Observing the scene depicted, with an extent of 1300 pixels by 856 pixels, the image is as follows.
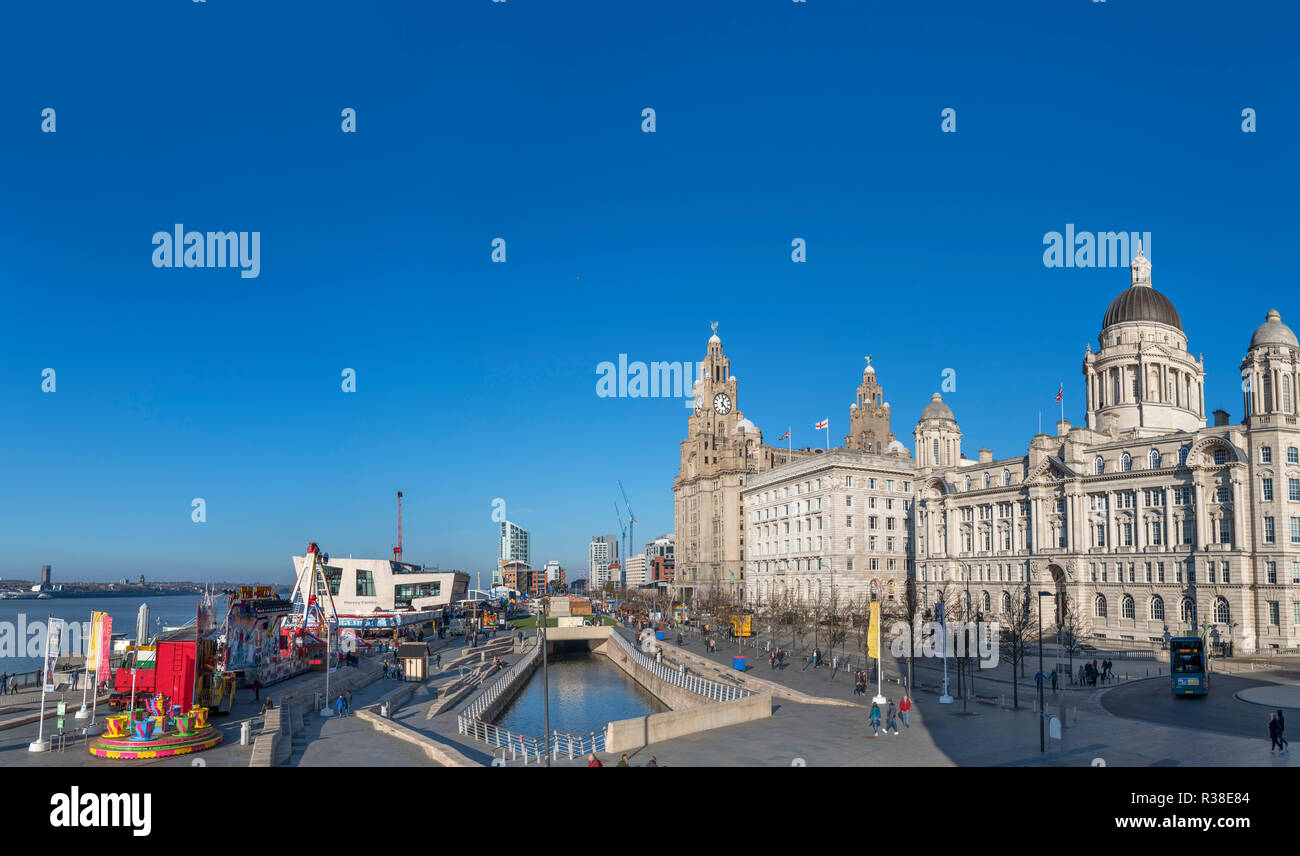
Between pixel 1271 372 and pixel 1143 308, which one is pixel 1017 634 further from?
pixel 1143 308

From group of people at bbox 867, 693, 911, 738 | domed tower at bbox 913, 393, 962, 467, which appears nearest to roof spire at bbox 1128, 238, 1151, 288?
domed tower at bbox 913, 393, 962, 467

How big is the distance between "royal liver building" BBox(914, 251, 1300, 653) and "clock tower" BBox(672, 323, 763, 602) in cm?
6603

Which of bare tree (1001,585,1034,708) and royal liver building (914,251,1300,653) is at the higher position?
royal liver building (914,251,1300,653)

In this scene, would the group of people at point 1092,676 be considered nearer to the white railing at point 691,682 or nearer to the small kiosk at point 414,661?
the white railing at point 691,682

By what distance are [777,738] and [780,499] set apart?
9128cm

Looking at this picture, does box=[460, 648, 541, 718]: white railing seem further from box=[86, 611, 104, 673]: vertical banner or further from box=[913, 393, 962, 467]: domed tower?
box=[913, 393, 962, 467]: domed tower

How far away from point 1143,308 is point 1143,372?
24.7ft

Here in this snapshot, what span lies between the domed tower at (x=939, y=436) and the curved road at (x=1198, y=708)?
51919 millimetres

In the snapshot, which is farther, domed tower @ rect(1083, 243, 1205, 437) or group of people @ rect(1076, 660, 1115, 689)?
domed tower @ rect(1083, 243, 1205, 437)

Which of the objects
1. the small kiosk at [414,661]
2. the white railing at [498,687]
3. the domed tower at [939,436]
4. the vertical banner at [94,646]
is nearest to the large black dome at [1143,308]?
the domed tower at [939,436]

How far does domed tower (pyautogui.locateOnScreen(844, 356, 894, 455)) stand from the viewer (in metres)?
182

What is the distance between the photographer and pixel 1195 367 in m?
96.9

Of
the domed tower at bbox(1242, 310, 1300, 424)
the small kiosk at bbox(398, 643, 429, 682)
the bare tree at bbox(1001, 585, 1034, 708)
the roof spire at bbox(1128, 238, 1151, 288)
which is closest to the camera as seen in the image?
the bare tree at bbox(1001, 585, 1034, 708)

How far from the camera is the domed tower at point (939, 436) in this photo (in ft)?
333
